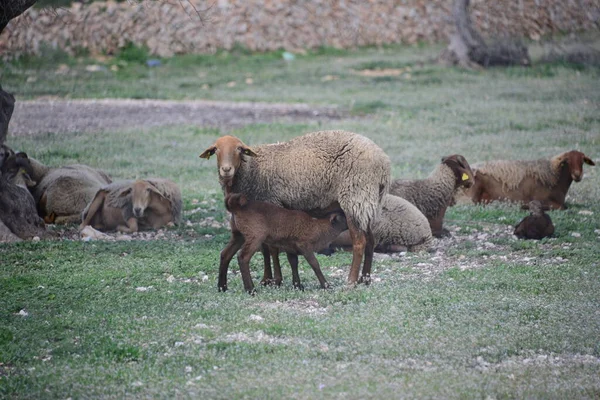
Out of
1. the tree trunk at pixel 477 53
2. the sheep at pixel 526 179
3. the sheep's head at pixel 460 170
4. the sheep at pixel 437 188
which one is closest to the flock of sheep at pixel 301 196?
the sheep at pixel 437 188

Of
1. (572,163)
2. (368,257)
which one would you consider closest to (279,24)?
(572,163)

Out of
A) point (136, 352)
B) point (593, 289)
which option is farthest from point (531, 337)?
point (136, 352)

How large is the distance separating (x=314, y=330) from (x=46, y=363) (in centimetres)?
213

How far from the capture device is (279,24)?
3031cm

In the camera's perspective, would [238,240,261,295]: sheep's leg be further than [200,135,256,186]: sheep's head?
No

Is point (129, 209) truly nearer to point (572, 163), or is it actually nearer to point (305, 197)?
point (305, 197)

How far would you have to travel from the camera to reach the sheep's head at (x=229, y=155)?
8.77 m

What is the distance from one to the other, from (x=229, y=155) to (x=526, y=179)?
646 cm

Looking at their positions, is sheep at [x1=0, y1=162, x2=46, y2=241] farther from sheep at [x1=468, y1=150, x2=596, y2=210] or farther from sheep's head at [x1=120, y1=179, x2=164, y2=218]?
sheep at [x1=468, y1=150, x2=596, y2=210]

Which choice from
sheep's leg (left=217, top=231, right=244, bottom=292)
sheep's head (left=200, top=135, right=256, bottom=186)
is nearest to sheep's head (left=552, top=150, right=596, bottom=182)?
sheep's head (left=200, top=135, right=256, bottom=186)

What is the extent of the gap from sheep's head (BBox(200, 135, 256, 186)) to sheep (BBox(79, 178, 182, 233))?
9.87 feet

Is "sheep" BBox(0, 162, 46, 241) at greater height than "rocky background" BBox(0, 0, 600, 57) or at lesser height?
lesser

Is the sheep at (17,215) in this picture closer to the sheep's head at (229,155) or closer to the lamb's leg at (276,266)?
the sheep's head at (229,155)

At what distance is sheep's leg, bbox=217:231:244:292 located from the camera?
8.63m
